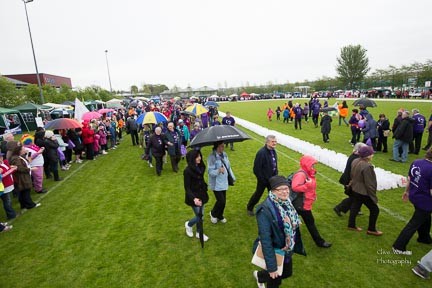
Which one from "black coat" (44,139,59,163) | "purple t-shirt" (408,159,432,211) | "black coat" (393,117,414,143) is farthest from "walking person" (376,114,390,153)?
"black coat" (44,139,59,163)

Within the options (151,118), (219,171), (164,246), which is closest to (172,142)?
(151,118)

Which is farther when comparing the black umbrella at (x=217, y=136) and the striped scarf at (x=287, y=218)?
the black umbrella at (x=217, y=136)

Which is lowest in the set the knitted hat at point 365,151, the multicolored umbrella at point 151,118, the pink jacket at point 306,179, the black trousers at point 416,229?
the black trousers at point 416,229

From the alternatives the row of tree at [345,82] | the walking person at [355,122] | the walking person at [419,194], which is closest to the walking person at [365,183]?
the walking person at [419,194]

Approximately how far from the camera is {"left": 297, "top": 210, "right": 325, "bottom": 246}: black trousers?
4445 millimetres

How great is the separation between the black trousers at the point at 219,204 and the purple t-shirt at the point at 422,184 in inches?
132

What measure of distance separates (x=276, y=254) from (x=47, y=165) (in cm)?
1004

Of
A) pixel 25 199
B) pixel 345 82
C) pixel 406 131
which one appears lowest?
pixel 25 199

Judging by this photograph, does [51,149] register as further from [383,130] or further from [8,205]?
[383,130]

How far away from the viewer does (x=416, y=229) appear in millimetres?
4195

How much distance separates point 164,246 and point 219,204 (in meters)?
1.42

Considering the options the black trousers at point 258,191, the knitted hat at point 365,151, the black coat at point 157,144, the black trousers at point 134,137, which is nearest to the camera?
the knitted hat at point 365,151

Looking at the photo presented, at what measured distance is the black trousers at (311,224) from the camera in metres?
4.45

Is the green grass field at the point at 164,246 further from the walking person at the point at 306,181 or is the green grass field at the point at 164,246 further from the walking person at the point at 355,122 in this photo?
the walking person at the point at 355,122
